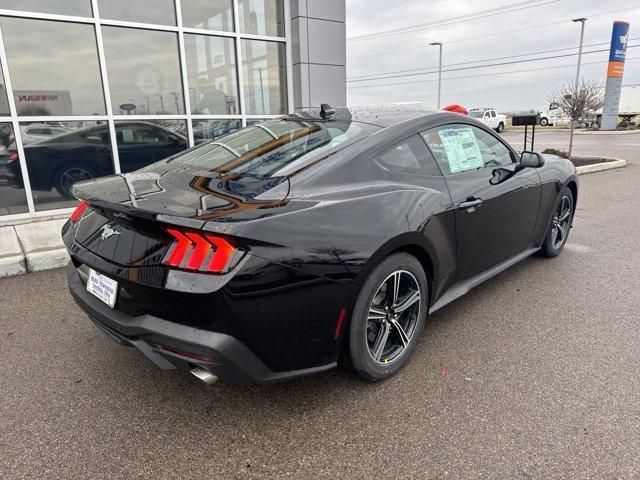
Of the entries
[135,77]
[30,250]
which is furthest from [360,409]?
[135,77]

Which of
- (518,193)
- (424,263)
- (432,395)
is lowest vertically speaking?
(432,395)

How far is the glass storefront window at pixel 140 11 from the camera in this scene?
6.50 meters

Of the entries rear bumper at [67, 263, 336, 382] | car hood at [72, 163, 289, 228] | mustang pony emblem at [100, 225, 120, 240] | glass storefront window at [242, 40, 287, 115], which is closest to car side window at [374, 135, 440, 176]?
car hood at [72, 163, 289, 228]

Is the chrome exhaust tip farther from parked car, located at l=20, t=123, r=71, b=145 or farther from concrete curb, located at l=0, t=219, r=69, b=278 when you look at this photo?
parked car, located at l=20, t=123, r=71, b=145

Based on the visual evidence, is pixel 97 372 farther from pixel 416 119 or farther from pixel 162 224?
pixel 416 119

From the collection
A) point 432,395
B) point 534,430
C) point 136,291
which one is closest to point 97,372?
point 136,291

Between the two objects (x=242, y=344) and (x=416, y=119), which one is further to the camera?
(x=416, y=119)

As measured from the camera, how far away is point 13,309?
3.60 meters

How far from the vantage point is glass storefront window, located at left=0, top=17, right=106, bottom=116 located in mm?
6027

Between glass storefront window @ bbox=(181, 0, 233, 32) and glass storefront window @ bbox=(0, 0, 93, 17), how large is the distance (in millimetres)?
1405

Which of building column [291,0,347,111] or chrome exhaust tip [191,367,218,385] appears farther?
building column [291,0,347,111]

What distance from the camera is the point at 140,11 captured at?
6715mm

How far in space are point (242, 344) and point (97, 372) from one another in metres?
1.28

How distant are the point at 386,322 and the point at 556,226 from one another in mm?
2861
